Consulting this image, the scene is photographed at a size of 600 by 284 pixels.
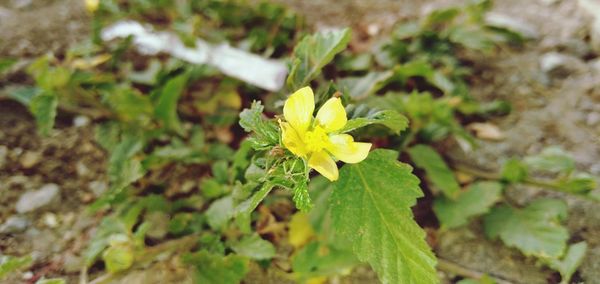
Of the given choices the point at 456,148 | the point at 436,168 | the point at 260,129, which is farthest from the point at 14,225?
the point at 456,148

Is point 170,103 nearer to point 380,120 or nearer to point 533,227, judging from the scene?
point 380,120

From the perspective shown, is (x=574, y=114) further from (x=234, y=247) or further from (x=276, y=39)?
(x=234, y=247)

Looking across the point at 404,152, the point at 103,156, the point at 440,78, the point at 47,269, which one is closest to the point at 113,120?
the point at 103,156

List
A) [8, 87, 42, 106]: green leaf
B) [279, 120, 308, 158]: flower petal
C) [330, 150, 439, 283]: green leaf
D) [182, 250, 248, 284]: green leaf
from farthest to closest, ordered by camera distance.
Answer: [8, 87, 42, 106]: green leaf → [182, 250, 248, 284]: green leaf → [330, 150, 439, 283]: green leaf → [279, 120, 308, 158]: flower petal

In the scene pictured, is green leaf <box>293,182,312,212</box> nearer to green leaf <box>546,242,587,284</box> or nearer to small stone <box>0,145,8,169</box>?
green leaf <box>546,242,587,284</box>

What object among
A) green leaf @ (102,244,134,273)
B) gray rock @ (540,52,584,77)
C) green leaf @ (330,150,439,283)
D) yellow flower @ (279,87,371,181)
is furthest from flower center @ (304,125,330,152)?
gray rock @ (540,52,584,77)

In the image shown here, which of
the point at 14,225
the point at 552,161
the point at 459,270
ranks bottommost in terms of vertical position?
the point at 459,270
